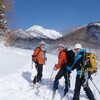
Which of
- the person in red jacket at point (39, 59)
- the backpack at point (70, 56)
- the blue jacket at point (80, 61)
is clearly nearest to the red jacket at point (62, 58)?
the backpack at point (70, 56)

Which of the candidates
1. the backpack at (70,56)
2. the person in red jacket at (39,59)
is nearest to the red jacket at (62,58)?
the backpack at (70,56)

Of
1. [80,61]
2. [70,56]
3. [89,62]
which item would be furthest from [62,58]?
[89,62]

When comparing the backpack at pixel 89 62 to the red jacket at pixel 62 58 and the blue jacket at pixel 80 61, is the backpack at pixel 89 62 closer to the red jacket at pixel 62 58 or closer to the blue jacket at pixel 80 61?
the blue jacket at pixel 80 61

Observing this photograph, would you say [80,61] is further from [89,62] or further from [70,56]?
[70,56]

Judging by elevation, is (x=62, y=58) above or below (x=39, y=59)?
above

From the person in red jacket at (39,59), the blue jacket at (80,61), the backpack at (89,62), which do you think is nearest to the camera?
the backpack at (89,62)

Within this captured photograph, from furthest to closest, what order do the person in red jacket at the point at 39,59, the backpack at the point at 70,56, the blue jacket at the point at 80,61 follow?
the person in red jacket at the point at 39,59 → the backpack at the point at 70,56 → the blue jacket at the point at 80,61

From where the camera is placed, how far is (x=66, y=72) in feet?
40.9

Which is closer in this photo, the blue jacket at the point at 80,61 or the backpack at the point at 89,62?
the backpack at the point at 89,62

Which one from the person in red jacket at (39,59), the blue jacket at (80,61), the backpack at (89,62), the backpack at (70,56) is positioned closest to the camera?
the backpack at (89,62)

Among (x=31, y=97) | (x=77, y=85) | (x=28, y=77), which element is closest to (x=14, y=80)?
(x=28, y=77)

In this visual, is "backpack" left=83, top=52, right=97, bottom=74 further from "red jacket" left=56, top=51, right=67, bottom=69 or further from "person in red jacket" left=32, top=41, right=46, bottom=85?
"person in red jacket" left=32, top=41, right=46, bottom=85

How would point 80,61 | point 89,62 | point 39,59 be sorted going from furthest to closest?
point 39,59, point 80,61, point 89,62

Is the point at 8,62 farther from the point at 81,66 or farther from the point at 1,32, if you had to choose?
the point at 1,32
